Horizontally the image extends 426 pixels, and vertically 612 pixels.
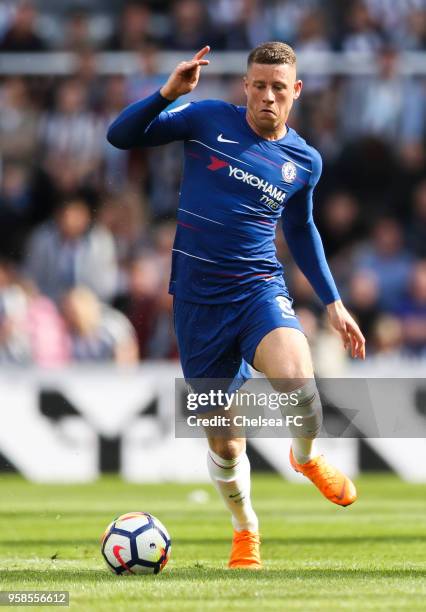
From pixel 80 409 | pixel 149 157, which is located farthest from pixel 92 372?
pixel 149 157

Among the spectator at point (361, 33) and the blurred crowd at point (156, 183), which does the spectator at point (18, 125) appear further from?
the spectator at point (361, 33)

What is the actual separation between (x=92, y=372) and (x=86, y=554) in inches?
225

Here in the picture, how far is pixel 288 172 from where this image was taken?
6973 mm

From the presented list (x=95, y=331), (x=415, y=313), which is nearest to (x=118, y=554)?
(x=95, y=331)

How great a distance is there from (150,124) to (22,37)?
371 inches

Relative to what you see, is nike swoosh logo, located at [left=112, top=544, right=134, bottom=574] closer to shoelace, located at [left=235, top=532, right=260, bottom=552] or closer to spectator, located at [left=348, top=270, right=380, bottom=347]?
shoelace, located at [left=235, top=532, right=260, bottom=552]

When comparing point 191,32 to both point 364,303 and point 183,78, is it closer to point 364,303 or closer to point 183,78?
point 364,303

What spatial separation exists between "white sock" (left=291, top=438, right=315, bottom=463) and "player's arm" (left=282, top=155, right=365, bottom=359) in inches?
21.6

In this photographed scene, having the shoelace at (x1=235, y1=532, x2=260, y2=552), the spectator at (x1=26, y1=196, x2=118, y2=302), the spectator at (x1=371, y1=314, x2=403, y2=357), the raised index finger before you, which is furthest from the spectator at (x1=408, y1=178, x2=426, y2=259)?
the raised index finger

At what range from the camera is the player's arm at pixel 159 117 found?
6.41m

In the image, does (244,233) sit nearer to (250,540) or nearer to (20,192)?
(250,540)

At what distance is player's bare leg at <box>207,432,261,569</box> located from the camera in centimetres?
696

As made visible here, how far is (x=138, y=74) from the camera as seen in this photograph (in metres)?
15.3

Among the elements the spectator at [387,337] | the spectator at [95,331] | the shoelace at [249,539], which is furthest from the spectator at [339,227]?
the shoelace at [249,539]
